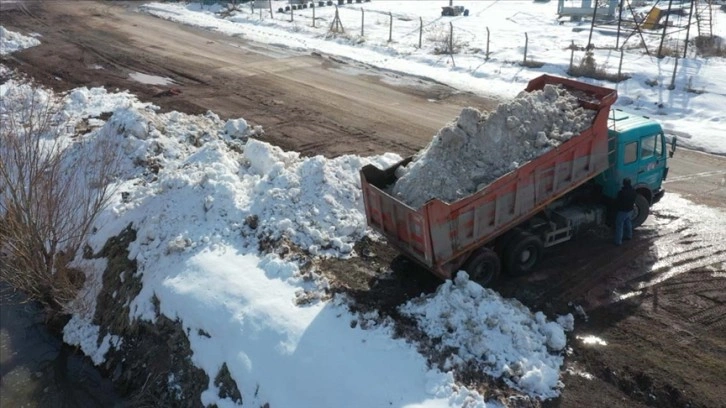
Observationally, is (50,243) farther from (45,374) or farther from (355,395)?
(355,395)

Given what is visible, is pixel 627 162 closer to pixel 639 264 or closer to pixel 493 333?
pixel 639 264

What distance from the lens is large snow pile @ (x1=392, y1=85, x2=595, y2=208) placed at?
1060 cm

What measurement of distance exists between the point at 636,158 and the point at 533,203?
2.95 meters

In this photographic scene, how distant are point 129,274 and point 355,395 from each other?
235 inches

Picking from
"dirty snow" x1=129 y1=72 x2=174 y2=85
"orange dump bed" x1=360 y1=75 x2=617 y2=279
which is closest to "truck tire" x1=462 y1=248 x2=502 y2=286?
"orange dump bed" x1=360 y1=75 x2=617 y2=279

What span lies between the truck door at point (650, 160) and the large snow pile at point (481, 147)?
1.85 meters

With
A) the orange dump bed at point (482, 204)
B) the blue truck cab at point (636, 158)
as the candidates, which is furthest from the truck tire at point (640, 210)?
the orange dump bed at point (482, 204)

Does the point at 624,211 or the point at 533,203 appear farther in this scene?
the point at 624,211

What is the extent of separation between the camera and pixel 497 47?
97.4 ft

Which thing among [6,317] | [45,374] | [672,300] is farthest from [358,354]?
[6,317]

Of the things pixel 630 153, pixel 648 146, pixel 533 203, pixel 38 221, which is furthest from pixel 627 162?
pixel 38 221

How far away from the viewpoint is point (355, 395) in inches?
338

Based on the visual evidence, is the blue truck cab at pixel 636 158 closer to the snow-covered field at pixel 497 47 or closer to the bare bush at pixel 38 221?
the snow-covered field at pixel 497 47

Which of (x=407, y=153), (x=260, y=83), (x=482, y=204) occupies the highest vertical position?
(x=482, y=204)
